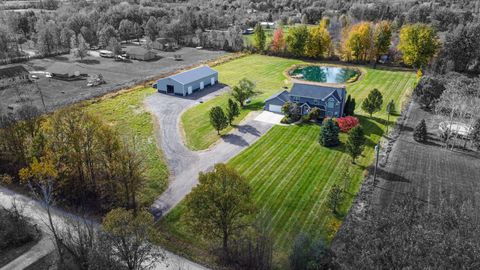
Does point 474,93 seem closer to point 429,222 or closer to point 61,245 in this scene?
point 429,222

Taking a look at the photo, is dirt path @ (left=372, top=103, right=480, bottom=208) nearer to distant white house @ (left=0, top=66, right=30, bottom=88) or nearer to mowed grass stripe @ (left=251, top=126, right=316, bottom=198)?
mowed grass stripe @ (left=251, top=126, right=316, bottom=198)

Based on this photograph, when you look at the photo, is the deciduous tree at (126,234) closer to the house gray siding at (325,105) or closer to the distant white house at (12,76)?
the house gray siding at (325,105)

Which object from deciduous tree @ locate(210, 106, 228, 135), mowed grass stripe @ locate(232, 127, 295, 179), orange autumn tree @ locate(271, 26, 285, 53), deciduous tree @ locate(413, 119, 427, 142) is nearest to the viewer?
mowed grass stripe @ locate(232, 127, 295, 179)

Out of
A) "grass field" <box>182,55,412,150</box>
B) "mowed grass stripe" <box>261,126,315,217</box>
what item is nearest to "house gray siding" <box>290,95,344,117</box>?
"grass field" <box>182,55,412,150</box>

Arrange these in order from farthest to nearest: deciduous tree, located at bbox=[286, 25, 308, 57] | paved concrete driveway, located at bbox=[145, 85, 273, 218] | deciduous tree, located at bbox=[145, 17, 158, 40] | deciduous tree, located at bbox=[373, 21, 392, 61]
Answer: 1. deciduous tree, located at bbox=[145, 17, 158, 40]
2. deciduous tree, located at bbox=[286, 25, 308, 57]
3. deciduous tree, located at bbox=[373, 21, 392, 61]
4. paved concrete driveway, located at bbox=[145, 85, 273, 218]

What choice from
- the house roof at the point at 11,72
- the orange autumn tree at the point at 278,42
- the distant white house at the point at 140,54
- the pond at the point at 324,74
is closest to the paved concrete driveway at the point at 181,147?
the pond at the point at 324,74

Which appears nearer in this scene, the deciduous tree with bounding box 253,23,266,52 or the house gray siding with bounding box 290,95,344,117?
the house gray siding with bounding box 290,95,344,117
